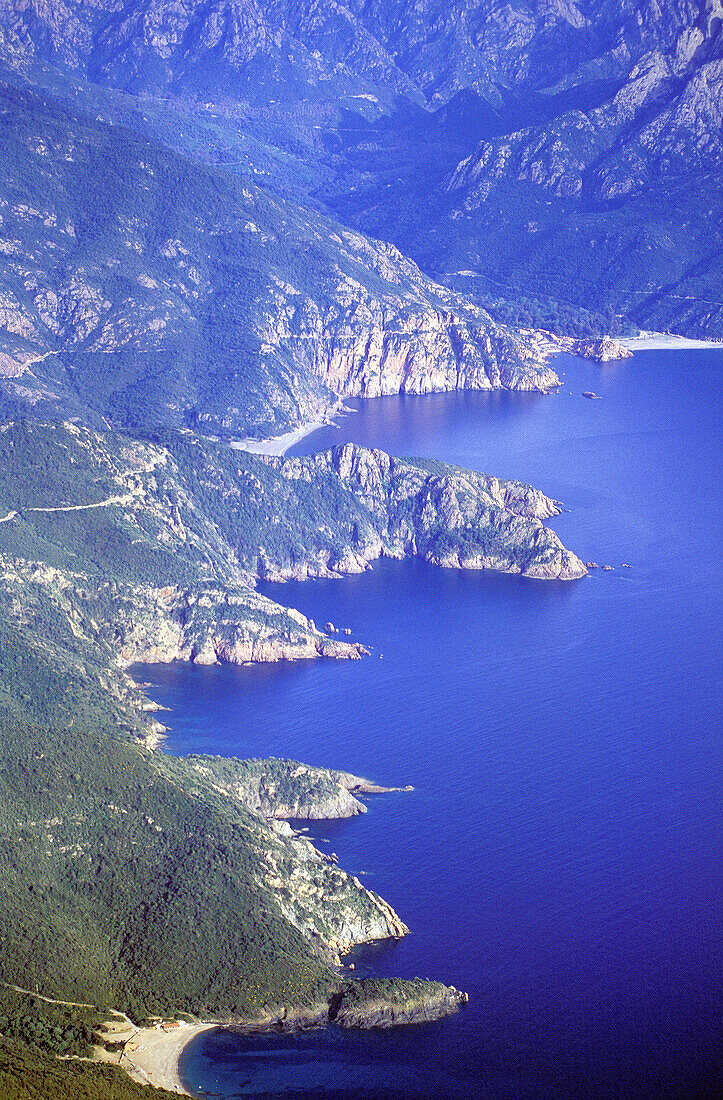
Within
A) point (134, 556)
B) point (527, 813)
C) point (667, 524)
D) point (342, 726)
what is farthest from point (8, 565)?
point (667, 524)

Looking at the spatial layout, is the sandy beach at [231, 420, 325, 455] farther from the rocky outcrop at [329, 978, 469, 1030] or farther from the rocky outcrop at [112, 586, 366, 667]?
the rocky outcrop at [329, 978, 469, 1030]

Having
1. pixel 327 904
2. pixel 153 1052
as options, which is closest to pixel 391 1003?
pixel 327 904

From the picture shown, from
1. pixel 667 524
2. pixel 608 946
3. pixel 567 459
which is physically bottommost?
pixel 608 946

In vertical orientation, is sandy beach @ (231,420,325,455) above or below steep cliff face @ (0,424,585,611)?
above

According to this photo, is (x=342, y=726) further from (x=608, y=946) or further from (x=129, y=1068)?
(x=129, y=1068)

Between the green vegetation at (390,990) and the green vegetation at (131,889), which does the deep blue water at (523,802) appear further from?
the green vegetation at (131,889)

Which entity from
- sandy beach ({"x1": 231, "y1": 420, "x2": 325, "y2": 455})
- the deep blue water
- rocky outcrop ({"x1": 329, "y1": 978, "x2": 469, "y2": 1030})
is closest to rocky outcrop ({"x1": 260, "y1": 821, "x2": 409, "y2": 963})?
the deep blue water
